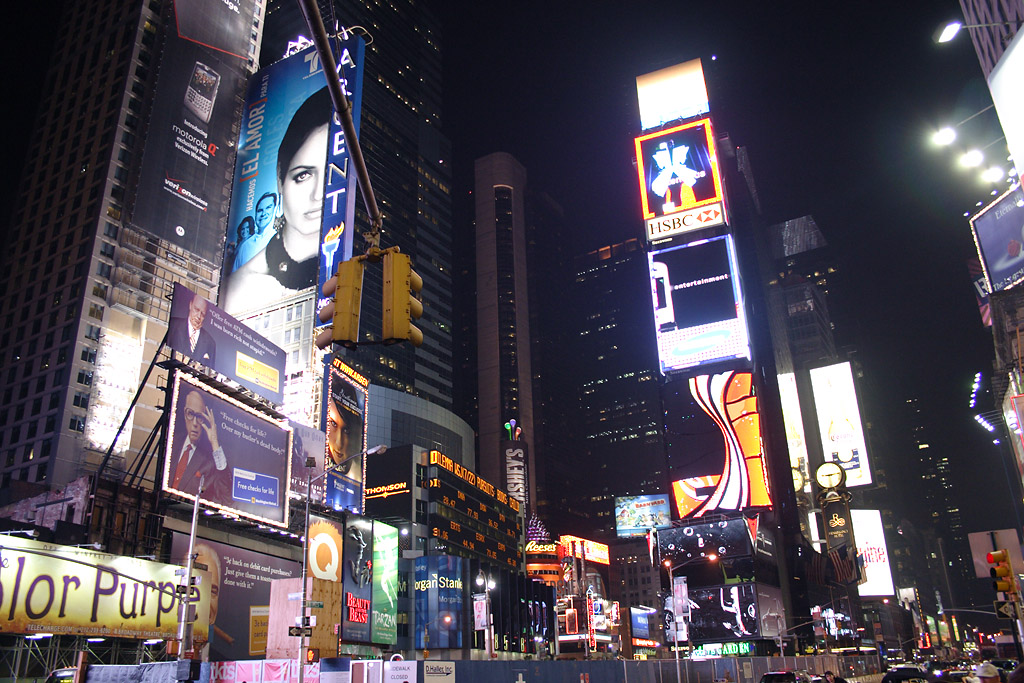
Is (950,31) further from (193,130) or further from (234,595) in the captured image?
(193,130)

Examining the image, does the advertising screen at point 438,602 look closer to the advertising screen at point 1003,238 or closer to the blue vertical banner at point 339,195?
the blue vertical banner at point 339,195

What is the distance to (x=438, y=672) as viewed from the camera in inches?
806

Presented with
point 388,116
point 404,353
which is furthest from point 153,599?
point 388,116

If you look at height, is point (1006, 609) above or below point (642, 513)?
below

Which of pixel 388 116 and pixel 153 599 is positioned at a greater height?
pixel 388 116

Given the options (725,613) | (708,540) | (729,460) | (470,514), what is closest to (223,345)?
(708,540)

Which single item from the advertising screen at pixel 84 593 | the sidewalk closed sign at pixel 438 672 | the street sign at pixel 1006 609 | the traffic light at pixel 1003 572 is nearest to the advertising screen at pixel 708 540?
the advertising screen at pixel 84 593

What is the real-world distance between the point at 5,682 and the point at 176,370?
708 inches

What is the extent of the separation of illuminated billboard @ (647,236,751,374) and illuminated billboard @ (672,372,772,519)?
3.55 m

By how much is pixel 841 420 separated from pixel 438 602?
7883 centimetres

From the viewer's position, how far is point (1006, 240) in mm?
42875

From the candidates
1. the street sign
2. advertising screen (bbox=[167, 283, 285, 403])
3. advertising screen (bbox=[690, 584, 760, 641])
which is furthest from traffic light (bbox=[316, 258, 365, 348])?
advertising screen (bbox=[690, 584, 760, 641])

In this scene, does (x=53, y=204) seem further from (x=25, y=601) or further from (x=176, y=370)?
(x=25, y=601)

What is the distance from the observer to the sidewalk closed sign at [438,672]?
20.0 metres
